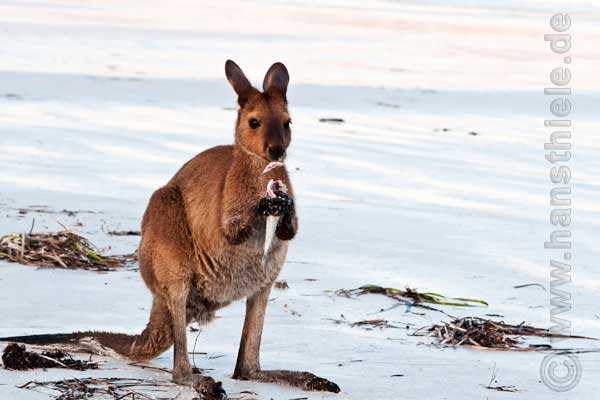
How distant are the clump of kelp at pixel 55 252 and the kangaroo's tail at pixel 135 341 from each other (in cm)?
121

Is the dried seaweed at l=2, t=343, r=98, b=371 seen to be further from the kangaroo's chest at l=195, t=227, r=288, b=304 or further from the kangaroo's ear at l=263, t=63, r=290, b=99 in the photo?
the kangaroo's ear at l=263, t=63, r=290, b=99

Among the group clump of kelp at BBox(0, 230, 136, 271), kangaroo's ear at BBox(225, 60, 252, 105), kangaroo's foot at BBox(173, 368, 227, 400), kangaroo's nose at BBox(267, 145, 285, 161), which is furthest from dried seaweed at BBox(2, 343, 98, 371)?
clump of kelp at BBox(0, 230, 136, 271)

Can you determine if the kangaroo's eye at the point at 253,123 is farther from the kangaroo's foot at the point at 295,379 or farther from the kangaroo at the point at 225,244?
the kangaroo's foot at the point at 295,379

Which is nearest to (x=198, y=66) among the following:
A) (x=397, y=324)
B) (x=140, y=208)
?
(x=140, y=208)

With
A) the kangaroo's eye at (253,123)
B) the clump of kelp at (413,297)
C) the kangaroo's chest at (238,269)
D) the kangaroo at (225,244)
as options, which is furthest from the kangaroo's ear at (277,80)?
the clump of kelp at (413,297)

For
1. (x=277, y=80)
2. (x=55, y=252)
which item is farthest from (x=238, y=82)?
(x=55, y=252)

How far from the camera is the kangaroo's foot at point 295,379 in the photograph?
4.27 m

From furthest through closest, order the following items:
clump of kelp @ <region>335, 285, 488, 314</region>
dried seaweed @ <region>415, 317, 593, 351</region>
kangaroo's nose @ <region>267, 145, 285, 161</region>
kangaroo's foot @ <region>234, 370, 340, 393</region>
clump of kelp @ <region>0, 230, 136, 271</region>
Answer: clump of kelp @ <region>0, 230, 136, 271</region>
clump of kelp @ <region>335, 285, 488, 314</region>
dried seaweed @ <region>415, 317, 593, 351</region>
kangaroo's nose @ <region>267, 145, 285, 161</region>
kangaroo's foot @ <region>234, 370, 340, 393</region>

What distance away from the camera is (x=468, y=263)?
21.2 ft

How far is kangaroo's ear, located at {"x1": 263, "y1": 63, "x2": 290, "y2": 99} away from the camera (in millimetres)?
4555

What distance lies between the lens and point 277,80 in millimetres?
4594

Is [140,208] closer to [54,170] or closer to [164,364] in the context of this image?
[54,170]

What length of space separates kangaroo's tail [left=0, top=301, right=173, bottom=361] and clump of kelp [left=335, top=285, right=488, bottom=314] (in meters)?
1.26

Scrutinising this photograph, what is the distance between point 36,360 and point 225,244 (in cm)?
76
